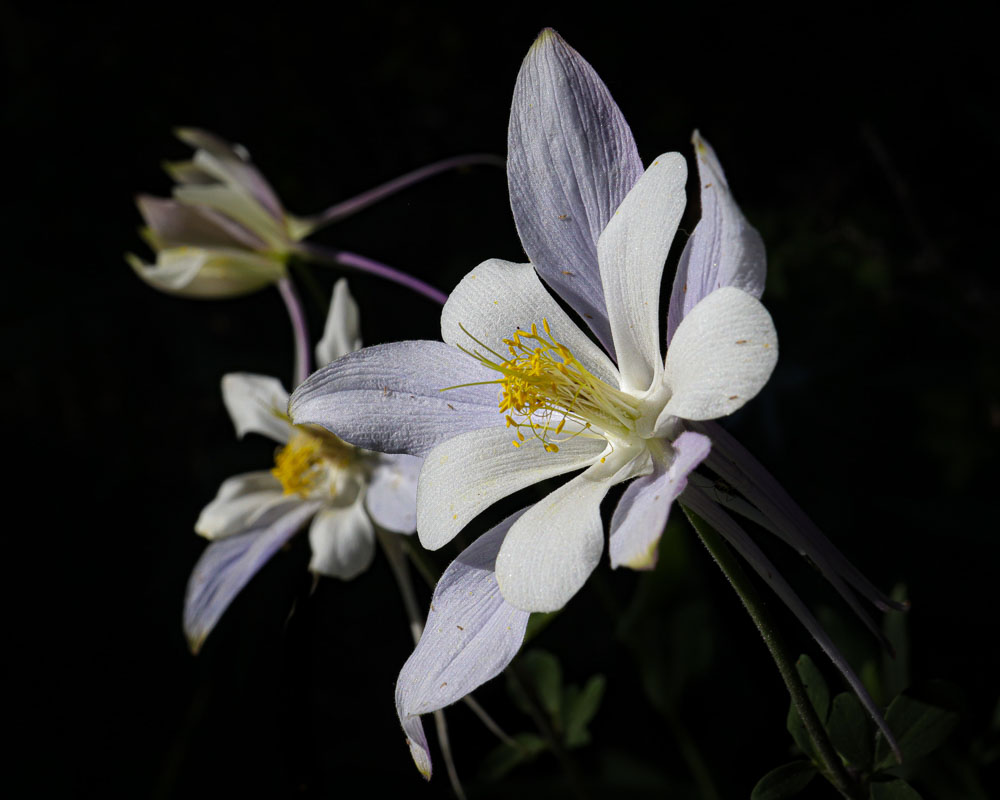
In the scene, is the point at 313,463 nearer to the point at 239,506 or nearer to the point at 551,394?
the point at 239,506

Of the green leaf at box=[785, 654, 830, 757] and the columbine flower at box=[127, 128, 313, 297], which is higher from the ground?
the columbine flower at box=[127, 128, 313, 297]

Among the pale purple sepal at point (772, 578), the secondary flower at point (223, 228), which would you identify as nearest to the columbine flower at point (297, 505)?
the secondary flower at point (223, 228)

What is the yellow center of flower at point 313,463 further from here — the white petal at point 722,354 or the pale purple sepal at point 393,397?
the white petal at point 722,354

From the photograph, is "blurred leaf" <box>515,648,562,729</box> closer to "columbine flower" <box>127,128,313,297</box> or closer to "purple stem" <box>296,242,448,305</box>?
"purple stem" <box>296,242,448,305</box>

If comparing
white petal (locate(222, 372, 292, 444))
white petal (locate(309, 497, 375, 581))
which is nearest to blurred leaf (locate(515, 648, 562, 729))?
white petal (locate(309, 497, 375, 581))

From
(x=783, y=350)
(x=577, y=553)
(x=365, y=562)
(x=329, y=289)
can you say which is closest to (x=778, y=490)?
(x=577, y=553)

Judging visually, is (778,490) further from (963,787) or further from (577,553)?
(963,787)
